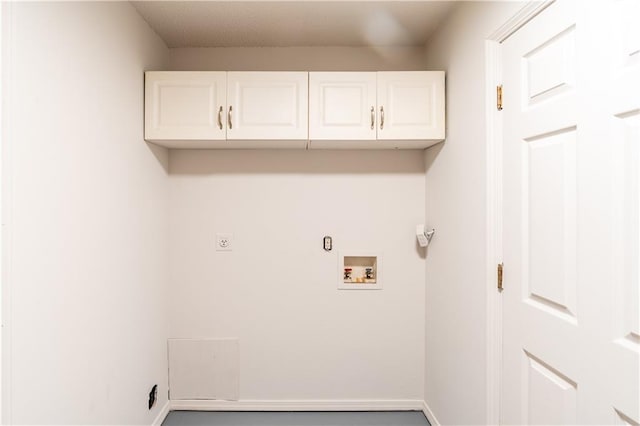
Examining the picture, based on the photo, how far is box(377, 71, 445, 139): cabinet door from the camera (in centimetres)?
208

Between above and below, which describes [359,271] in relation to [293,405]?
above

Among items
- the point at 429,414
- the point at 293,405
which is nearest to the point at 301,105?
the point at 293,405

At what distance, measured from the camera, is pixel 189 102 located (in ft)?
6.78

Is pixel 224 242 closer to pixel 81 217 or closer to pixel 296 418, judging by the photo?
pixel 81 217

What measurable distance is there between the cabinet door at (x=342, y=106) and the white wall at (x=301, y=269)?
37cm

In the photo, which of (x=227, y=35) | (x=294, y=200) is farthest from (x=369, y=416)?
(x=227, y=35)

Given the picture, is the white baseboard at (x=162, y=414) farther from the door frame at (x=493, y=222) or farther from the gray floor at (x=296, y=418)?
the door frame at (x=493, y=222)

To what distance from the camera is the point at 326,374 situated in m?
2.45

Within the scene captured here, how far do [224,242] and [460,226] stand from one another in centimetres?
151

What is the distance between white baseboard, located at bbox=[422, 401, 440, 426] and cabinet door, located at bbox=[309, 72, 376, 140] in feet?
5.85

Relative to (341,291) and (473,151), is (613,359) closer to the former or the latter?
(473,151)

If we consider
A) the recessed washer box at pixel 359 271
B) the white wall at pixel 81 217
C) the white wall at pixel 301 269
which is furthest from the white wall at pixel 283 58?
the recessed washer box at pixel 359 271

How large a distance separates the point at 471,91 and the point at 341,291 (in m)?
Answer: 1.46

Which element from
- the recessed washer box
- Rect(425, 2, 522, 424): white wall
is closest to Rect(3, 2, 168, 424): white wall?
the recessed washer box
